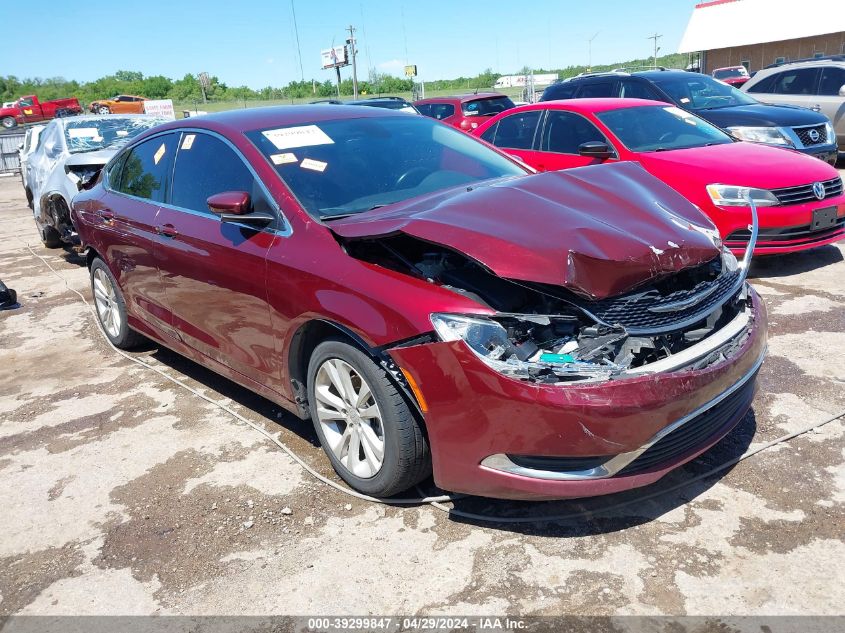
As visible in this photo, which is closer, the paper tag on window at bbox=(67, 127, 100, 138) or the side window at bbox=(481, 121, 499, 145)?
the side window at bbox=(481, 121, 499, 145)

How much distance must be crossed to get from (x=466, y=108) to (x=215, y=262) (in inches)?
486

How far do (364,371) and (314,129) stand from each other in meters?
1.63

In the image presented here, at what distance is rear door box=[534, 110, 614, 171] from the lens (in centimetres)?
689

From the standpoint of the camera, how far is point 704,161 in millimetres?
6176

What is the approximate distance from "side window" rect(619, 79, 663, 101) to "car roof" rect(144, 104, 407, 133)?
5916mm

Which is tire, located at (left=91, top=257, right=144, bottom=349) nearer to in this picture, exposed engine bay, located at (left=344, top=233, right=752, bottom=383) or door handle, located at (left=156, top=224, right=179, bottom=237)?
door handle, located at (left=156, top=224, right=179, bottom=237)

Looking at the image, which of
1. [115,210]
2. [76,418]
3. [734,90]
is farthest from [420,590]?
[734,90]

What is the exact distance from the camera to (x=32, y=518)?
326cm

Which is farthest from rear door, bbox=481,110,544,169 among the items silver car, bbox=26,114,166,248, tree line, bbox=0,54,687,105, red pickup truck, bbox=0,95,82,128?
tree line, bbox=0,54,687,105

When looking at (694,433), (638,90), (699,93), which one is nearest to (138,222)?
(694,433)

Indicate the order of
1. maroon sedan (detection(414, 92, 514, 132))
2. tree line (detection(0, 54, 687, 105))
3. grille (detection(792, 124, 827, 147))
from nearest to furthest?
grille (detection(792, 124, 827, 147))
maroon sedan (detection(414, 92, 514, 132))
tree line (detection(0, 54, 687, 105))

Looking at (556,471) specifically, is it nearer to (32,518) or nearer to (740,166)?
(32,518)

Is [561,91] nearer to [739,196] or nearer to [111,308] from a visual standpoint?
[739,196]

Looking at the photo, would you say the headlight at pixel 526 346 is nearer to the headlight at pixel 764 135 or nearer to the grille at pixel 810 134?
the headlight at pixel 764 135
